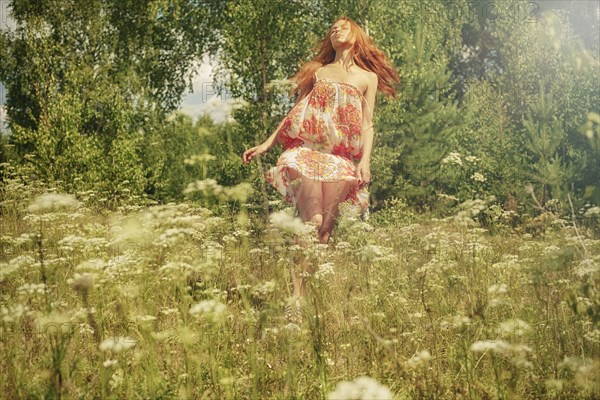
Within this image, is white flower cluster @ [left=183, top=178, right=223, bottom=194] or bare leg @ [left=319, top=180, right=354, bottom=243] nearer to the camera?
white flower cluster @ [left=183, top=178, right=223, bottom=194]

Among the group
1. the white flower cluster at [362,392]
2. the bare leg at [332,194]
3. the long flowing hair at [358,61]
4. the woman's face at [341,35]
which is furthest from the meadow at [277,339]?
the woman's face at [341,35]

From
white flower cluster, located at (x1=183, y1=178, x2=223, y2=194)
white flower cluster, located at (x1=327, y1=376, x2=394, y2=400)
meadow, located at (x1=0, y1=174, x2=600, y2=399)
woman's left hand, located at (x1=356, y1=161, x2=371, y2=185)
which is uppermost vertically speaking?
white flower cluster, located at (x1=183, y1=178, x2=223, y2=194)

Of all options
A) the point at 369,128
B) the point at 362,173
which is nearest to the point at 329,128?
the point at 369,128

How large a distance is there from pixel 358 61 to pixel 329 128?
25.7 inches

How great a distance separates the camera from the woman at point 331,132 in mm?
4031

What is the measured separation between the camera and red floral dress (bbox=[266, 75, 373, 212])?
13.7 ft

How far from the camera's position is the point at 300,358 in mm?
→ 2953

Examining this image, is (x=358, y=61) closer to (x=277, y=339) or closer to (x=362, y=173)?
(x=362, y=173)

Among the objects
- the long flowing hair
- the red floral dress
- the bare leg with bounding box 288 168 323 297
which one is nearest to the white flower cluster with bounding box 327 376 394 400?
the bare leg with bounding box 288 168 323 297

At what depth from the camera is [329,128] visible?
14.0 feet

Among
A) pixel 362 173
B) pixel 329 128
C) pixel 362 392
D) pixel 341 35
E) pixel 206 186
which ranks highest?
pixel 341 35

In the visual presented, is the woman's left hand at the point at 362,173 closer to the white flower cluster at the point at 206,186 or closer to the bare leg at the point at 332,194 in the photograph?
the bare leg at the point at 332,194

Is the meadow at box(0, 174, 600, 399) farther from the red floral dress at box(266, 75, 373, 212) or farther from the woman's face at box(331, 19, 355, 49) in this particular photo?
the woman's face at box(331, 19, 355, 49)

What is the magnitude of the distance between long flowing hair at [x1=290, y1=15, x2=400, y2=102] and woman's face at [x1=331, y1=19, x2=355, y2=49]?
1.4 inches
